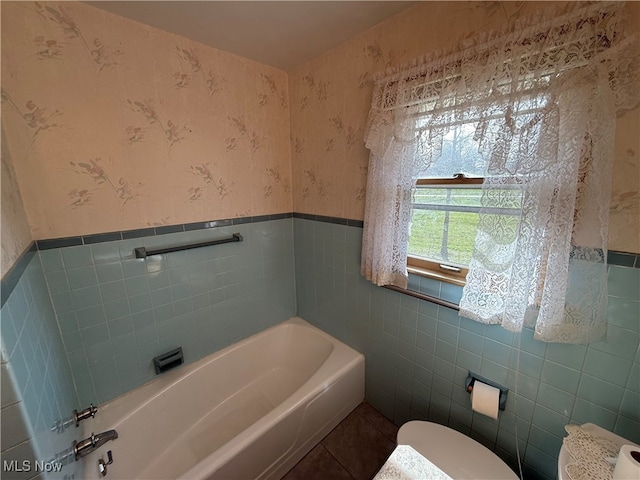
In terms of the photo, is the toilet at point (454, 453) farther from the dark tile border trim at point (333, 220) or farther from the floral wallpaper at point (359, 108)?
the dark tile border trim at point (333, 220)

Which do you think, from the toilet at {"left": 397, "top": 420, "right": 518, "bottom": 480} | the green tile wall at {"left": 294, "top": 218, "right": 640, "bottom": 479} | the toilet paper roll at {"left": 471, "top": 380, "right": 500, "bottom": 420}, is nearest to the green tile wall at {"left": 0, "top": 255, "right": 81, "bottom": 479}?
the toilet at {"left": 397, "top": 420, "right": 518, "bottom": 480}

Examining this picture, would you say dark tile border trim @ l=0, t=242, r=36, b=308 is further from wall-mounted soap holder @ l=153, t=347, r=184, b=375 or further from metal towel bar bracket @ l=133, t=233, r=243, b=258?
wall-mounted soap holder @ l=153, t=347, r=184, b=375

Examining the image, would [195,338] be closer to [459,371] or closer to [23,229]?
[23,229]

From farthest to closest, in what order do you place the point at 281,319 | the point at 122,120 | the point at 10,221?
1. the point at 281,319
2. the point at 122,120
3. the point at 10,221

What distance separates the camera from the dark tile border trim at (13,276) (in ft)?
1.92

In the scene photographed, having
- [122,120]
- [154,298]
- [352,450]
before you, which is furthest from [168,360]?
[122,120]

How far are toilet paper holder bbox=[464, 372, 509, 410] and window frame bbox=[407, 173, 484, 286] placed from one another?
422mm

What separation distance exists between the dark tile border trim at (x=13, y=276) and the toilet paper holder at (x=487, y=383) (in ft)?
5.07

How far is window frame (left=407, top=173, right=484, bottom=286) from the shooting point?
1.04 m

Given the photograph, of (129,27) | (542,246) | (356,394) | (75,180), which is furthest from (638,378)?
(129,27)

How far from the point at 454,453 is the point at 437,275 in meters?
0.70

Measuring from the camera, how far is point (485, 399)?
106cm

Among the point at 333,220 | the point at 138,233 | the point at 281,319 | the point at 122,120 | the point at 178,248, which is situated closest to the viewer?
the point at 122,120

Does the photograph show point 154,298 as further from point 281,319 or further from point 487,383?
point 487,383
